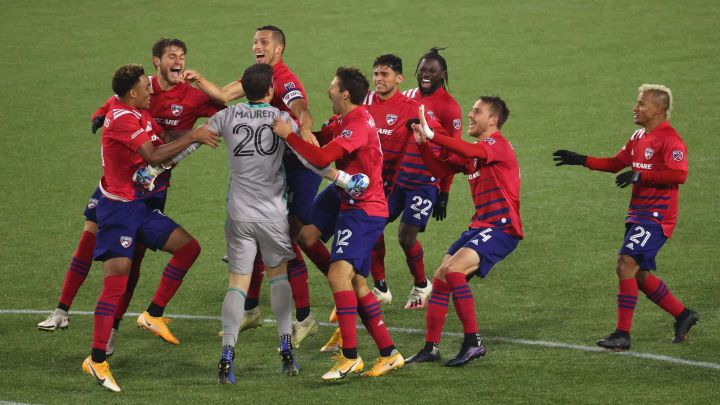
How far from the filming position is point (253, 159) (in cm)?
868

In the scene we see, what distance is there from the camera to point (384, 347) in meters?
8.81

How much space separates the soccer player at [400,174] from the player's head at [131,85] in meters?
→ 2.50

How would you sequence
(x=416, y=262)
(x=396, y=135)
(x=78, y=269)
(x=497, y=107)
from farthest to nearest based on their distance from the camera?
(x=416, y=262) → (x=396, y=135) → (x=78, y=269) → (x=497, y=107)

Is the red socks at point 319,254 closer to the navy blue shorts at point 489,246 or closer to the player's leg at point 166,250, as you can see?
the player's leg at point 166,250

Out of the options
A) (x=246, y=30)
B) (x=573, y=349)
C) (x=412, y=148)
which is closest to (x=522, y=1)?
(x=246, y=30)

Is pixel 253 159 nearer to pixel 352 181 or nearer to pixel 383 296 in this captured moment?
pixel 352 181

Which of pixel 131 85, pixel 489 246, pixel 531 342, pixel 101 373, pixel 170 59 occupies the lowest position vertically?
pixel 101 373

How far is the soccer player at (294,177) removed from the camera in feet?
32.0

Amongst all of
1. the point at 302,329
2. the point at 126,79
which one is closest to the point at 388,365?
the point at 302,329

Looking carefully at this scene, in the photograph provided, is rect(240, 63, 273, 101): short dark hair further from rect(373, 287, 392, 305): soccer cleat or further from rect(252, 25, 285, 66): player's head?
rect(373, 287, 392, 305): soccer cleat

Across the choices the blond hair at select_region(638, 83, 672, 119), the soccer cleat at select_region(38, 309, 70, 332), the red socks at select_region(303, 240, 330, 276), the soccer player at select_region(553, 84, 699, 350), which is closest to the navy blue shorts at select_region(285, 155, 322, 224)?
the red socks at select_region(303, 240, 330, 276)

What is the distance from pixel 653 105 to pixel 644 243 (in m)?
1.21

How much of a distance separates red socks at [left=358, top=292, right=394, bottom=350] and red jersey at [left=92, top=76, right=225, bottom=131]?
2633 millimetres

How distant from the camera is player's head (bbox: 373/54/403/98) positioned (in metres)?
10.8
